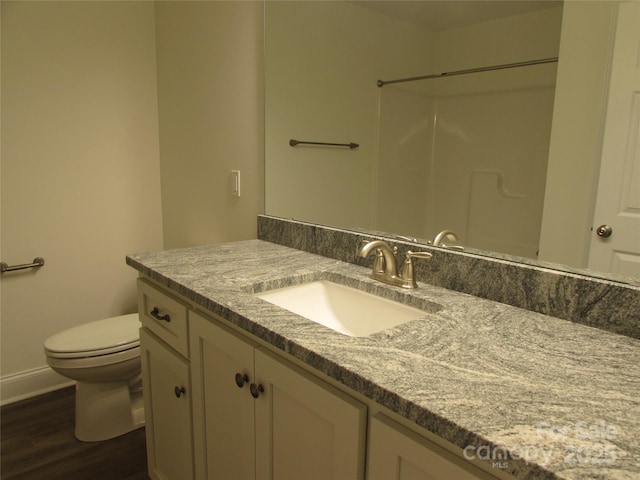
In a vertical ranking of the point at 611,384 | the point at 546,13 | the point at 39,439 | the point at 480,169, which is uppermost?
the point at 546,13

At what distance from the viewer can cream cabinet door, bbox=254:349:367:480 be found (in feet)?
2.50

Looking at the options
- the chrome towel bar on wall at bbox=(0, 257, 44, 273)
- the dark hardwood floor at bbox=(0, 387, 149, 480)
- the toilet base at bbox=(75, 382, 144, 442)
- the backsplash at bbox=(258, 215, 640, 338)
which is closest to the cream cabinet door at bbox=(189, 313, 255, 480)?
the backsplash at bbox=(258, 215, 640, 338)

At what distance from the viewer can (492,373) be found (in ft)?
2.34

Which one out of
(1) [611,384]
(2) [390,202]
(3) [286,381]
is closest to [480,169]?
(2) [390,202]

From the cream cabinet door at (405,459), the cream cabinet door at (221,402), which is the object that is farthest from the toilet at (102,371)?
the cream cabinet door at (405,459)

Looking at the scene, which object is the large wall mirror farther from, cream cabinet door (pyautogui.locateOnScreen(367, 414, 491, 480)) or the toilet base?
the toilet base

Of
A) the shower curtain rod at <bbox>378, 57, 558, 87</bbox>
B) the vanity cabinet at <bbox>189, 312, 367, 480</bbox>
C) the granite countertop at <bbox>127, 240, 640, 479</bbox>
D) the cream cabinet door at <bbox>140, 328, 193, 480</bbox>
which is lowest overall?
the cream cabinet door at <bbox>140, 328, 193, 480</bbox>

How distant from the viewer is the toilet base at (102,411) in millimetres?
1923

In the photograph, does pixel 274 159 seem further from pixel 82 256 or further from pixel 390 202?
pixel 82 256

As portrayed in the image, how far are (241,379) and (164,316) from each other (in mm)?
454

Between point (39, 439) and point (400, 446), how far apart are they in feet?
6.38

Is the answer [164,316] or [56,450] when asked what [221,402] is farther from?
[56,450]

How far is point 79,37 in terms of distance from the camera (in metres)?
2.19

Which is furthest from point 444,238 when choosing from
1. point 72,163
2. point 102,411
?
point 72,163
